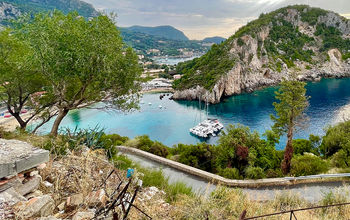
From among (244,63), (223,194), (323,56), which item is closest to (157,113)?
(244,63)

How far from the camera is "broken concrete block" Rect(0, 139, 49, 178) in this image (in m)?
2.68

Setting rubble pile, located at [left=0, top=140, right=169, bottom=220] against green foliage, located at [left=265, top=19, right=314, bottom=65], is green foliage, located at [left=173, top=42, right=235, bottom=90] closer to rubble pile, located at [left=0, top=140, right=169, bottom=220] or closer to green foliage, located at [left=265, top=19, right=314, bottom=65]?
green foliage, located at [left=265, top=19, right=314, bottom=65]

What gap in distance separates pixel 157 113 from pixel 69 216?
40620 millimetres

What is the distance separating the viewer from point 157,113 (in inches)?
1702

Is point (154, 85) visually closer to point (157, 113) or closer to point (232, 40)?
point (157, 113)

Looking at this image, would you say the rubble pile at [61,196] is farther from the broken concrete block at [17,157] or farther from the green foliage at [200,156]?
the green foliage at [200,156]

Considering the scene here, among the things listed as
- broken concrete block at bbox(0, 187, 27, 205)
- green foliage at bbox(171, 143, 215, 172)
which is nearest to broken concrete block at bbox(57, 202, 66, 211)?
broken concrete block at bbox(0, 187, 27, 205)

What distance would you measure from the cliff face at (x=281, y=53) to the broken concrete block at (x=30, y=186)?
46624mm

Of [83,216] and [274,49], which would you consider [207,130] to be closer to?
[83,216]

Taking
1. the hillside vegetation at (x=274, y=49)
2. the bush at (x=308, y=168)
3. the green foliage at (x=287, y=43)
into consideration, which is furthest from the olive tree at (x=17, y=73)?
the green foliage at (x=287, y=43)

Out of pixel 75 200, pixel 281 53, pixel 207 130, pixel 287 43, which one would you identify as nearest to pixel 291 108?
pixel 75 200

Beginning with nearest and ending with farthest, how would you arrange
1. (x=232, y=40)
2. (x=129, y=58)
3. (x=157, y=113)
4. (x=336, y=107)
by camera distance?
(x=129, y=58) → (x=336, y=107) → (x=157, y=113) → (x=232, y=40)

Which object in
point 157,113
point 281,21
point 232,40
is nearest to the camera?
point 157,113

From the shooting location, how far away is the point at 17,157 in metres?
2.87
